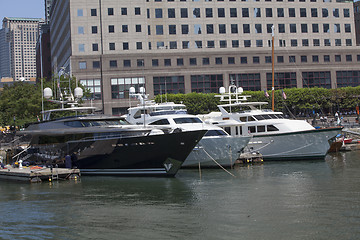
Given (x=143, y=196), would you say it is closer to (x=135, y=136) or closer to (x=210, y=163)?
(x=135, y=136)

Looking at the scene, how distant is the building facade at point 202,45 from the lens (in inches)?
2864

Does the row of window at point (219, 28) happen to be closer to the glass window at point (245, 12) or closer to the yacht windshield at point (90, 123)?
the glass window at point (245, 12)

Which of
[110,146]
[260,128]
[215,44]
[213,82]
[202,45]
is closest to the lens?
[110,146]

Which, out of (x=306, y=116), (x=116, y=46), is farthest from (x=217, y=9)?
(x=306, y=116)

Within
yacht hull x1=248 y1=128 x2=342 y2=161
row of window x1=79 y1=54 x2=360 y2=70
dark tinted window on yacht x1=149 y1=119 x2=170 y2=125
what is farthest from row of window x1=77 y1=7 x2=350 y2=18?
dark tinted window on yacht x1=149 y1=119 x2=170 y2=125

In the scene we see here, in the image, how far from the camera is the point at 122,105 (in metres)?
72.5

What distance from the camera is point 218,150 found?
108 feet

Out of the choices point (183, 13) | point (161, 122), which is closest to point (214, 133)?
point (161, 122)

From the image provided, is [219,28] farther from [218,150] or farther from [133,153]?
[133,153]

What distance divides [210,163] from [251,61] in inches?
1832

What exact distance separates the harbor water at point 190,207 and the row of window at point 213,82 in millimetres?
43567

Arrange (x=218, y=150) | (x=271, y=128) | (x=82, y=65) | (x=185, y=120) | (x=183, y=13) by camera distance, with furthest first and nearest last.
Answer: (x=183, y=13) < (x=82, y=65) < (x=271, y=128) < (x=185, y=120) < (x=218, y=150)

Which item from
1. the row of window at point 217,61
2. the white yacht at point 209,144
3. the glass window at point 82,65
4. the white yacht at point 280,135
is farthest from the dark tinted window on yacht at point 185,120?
the glass window at point 82,65

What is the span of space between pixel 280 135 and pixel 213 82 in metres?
39.6
